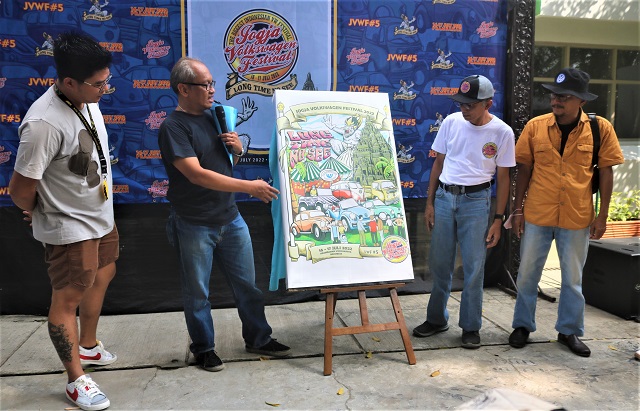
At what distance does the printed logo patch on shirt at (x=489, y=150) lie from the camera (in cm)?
394

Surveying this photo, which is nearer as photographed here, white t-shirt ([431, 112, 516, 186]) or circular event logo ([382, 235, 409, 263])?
circular event logo ([382, 235, 409, 263])

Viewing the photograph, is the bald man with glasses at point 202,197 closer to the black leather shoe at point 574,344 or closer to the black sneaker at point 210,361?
the black sneaker at point 210,361

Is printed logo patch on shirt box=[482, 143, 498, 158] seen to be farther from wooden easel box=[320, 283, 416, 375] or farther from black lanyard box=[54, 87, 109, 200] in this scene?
black lanyard box=[54, 87, 109, 200]

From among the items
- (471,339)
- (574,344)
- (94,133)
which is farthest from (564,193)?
(94,133)

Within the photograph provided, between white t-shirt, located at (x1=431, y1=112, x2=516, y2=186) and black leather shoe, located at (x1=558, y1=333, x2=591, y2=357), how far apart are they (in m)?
1.31

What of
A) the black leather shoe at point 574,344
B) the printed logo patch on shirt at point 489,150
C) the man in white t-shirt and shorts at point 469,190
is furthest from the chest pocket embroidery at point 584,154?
the black leather shoe at point 574,344

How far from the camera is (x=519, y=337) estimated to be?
13.3ft

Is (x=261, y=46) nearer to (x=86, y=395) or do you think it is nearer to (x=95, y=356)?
(x=95, y=356)

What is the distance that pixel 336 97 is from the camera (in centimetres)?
388

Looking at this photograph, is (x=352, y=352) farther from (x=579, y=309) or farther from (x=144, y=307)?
(x=144, y=307)

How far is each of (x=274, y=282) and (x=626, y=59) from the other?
258 inches

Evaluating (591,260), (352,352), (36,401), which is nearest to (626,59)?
(591,260)

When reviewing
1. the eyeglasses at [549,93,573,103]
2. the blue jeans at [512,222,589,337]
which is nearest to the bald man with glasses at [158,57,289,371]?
the blue jeans at [512,222,589,337]

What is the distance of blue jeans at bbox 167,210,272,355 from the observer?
11.6ft
